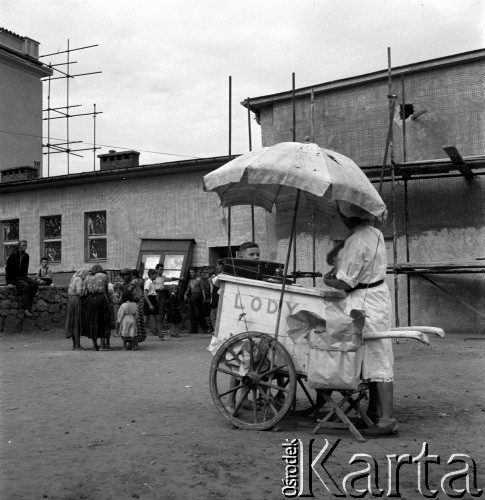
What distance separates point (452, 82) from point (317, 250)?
4.99m

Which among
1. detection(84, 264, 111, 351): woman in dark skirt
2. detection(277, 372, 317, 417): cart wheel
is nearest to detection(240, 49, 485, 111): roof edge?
detection(84, 264, 111, 351): woman in dark skirt

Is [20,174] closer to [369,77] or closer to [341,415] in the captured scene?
[369,77]

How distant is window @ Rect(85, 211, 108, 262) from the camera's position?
79.8 feet

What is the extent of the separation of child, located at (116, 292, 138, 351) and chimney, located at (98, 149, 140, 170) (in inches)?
462

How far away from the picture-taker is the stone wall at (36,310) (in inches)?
727

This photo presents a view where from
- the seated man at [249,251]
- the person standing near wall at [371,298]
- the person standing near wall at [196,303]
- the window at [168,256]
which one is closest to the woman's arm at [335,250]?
the person standing near wall at [371,298]

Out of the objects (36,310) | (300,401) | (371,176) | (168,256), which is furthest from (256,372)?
(168,256)

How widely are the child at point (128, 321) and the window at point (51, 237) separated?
36.3 feet

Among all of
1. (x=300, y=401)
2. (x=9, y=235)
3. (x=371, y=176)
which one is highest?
(x=371, y=176)

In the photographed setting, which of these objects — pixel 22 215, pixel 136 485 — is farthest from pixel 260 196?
pixel 22 215

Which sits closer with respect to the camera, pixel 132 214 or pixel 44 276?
pixel 44 276

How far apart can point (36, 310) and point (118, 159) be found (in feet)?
27.0

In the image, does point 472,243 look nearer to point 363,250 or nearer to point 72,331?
point 72,331

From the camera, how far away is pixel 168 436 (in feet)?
19.3
